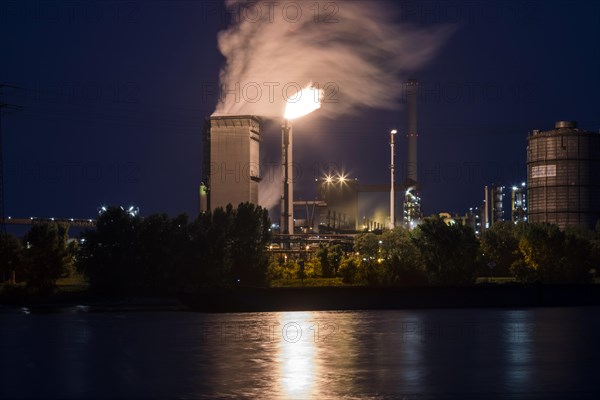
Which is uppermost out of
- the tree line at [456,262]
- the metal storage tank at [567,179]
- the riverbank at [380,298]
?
the metal storage tank at [567,179]

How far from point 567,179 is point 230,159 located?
67210 millimetres

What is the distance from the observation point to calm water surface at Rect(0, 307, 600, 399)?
2572 cm

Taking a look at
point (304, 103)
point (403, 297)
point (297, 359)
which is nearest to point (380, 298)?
point (403, 297)

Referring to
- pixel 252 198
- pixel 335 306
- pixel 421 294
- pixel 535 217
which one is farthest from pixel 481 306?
pixel 252 198

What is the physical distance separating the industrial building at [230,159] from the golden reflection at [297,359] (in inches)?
4959

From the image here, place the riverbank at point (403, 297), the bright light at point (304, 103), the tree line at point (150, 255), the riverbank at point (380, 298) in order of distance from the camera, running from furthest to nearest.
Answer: the bright light at point (304, 103), the tree line at point (150, 255), the riverbank at point (403, 297), the riverbank at point (380, 298)

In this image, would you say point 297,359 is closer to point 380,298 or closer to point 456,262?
point 380,298

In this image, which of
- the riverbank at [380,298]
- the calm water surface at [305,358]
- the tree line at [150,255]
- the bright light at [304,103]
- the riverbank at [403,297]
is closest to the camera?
the calm water surface at [305,358]

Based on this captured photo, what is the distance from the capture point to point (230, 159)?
178m

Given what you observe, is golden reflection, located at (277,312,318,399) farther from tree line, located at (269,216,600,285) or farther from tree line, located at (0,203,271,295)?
tree line, located at (269,216,600,285)

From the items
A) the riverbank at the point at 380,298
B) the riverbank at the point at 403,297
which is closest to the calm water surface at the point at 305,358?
the riverbank at the point at 380,298

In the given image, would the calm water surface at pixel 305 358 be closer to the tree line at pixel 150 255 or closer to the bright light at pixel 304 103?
the tree line at pixel 150 255

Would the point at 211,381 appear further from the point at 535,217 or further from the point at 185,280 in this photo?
the point at 535,217

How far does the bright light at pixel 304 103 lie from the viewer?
161m
